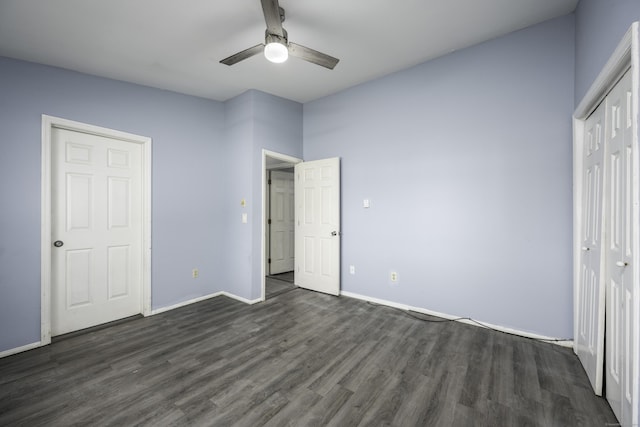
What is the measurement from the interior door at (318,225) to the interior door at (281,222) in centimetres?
108

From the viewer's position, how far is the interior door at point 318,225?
3.82m

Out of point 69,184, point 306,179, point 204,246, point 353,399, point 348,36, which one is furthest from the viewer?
point 306,179

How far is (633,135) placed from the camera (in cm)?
132

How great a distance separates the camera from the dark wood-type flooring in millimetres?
1632

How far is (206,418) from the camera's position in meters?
1.62

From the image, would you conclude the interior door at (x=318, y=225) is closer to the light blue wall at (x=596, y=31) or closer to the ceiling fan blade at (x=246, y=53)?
the ceiling fan blade at (x=246, y=53)

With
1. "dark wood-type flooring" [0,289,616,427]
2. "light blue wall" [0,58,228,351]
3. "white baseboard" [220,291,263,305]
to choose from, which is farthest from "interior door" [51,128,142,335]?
"white baseboard" [220,291,263,305]

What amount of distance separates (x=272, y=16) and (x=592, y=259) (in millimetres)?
2886

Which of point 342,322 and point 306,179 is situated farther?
point 306,179

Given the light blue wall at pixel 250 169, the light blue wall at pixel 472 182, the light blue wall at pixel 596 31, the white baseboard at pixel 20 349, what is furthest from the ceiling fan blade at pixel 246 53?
the white baseboard at pixel 20 349

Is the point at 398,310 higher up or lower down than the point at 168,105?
lower down

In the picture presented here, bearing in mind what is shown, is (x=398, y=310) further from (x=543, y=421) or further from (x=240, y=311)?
(x=240, y=311)

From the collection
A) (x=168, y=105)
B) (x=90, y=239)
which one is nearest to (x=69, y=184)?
(x=90, y=239)

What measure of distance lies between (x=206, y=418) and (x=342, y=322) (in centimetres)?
165
